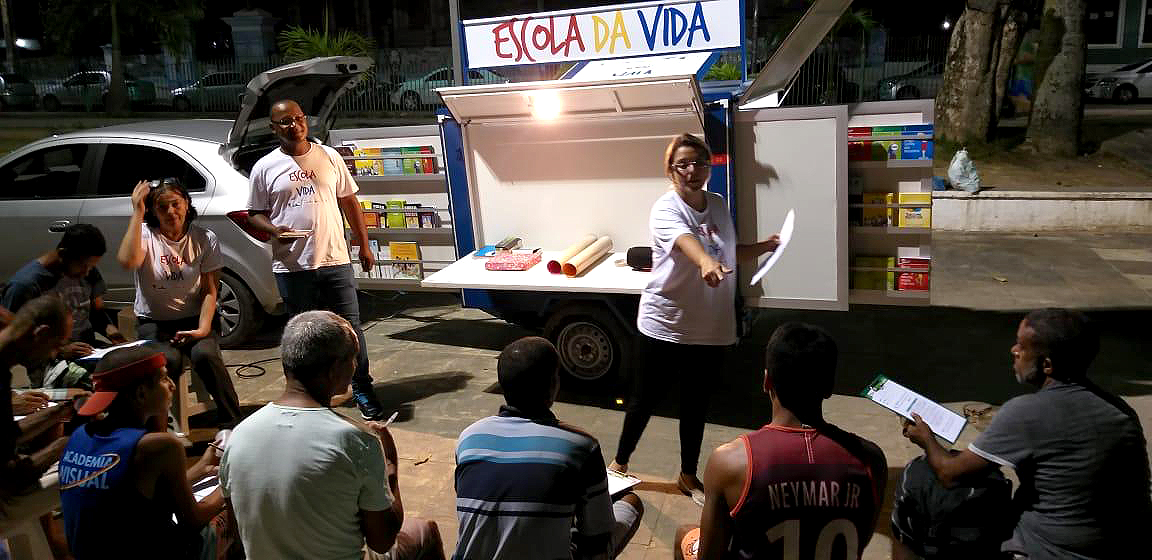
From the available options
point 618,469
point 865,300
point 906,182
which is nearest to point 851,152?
point 906,182

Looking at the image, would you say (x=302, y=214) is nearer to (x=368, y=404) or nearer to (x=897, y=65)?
(x=368, y=404)

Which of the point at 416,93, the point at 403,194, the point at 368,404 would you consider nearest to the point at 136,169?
the point at 403,194

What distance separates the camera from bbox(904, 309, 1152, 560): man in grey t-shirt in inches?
104

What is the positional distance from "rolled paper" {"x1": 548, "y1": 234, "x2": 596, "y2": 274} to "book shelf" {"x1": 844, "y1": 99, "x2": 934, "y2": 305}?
1.65m

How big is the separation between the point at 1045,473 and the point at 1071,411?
207 millimetres

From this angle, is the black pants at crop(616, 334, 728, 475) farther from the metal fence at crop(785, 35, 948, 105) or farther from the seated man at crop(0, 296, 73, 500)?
the metal fence at crop(785, 35, 948, 105)

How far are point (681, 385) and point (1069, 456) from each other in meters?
1.85

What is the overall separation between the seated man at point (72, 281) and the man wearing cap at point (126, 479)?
2.02 metres

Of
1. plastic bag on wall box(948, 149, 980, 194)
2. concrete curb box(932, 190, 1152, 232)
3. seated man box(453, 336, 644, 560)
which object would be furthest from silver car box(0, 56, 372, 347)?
plastic bag on wall box(948, 149, 980, 194)

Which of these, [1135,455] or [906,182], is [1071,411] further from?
[906,182]

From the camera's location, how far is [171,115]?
2545 centimetres

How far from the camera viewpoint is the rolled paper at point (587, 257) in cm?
538

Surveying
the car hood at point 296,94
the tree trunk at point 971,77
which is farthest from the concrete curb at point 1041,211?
the car hood at point 296,94

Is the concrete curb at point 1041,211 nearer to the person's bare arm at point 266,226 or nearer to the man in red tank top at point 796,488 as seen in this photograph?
the person's bare arm at point 266,226
